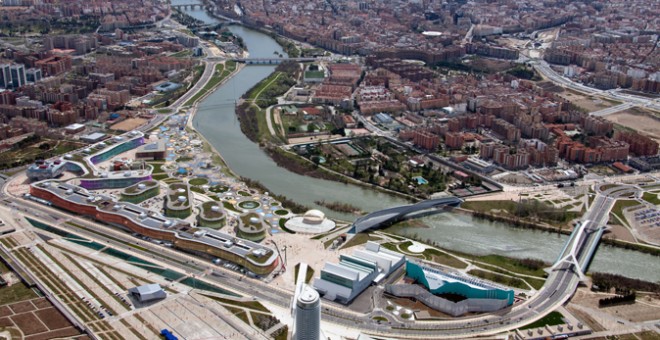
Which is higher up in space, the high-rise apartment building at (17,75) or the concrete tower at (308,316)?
the high-rise apartment building at (17,75)

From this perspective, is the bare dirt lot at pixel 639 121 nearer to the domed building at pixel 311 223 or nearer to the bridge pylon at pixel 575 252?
the bridge pylon at pixel 575 252

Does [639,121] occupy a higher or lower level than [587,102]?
lower

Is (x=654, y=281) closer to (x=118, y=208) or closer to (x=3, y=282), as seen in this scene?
(x=118, y=208)

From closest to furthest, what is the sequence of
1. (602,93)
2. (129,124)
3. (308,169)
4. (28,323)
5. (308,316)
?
(308,316) < (28,323) < (308,169) < (129,124) < (602,93)

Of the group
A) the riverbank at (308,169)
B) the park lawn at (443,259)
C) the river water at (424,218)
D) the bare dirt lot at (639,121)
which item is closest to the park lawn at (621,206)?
the river water at (424,218)

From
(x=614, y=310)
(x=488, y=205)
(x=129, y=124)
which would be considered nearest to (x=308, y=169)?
(x=488, y=205)

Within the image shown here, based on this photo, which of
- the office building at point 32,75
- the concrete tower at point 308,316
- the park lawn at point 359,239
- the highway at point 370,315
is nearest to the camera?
the concrete tower at point 308,316

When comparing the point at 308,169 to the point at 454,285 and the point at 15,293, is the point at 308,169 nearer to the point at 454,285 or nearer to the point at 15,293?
the point at 454,285
